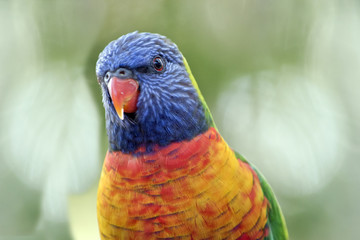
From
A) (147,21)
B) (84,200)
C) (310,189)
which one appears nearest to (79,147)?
(84,200)

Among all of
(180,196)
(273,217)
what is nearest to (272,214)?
(273,217)

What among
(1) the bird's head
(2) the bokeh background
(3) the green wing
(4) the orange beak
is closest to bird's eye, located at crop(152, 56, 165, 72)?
(1) the bird's head

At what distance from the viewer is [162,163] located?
1.45 m

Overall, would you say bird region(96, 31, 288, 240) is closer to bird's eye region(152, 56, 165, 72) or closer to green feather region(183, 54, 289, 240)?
bird's eye region(152, 56, 165, 72)

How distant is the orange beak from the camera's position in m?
1.40

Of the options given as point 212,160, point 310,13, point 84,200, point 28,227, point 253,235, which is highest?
point 310,13

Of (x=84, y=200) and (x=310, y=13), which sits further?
(x=310, y=13)

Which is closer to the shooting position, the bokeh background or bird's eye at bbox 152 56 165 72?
bird's eye at bbox 152 56 165 72

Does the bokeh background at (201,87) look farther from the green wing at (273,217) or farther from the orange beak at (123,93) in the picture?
the orange beak at (123,93)

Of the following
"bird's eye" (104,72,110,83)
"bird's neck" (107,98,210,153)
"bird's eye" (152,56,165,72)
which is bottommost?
"bird's neck" (107,98,210,153)

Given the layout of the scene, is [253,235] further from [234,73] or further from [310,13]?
[310,13]

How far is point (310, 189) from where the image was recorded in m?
4.11

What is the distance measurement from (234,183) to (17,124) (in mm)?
3259

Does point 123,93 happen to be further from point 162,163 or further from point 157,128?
point 162,163
